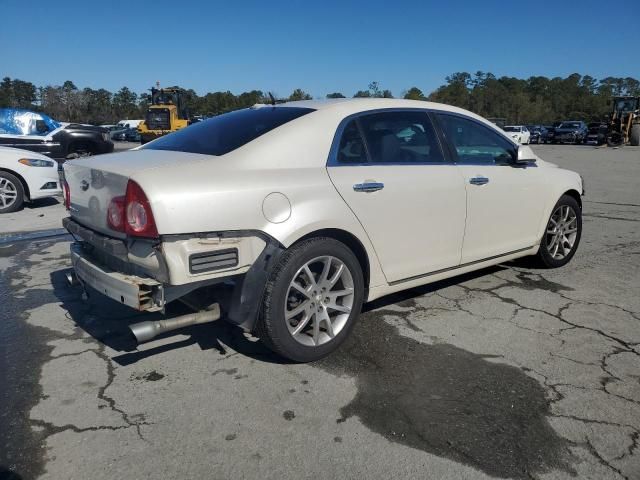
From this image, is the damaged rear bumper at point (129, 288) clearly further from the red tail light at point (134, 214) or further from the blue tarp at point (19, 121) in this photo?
the blue tarp at point (19, 121)

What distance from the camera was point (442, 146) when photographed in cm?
399

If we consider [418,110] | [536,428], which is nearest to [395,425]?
[536,428]

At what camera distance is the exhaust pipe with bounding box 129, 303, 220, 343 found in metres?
2.76

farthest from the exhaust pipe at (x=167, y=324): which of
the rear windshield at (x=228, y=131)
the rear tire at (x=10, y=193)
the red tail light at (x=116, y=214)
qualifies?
the rear tire at (x=10, y=193)

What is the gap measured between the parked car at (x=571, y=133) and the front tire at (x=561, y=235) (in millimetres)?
38283

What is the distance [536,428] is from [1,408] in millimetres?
2794

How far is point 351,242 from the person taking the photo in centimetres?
338

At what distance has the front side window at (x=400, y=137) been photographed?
3.60m

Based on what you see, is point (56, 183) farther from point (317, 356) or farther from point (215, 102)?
point (215, 102)

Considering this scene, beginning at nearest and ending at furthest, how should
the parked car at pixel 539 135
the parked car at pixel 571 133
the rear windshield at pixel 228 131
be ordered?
the rear windshield at pixel 228 131
the parked car at pixel 571 133
the parked car at pixel 539 135

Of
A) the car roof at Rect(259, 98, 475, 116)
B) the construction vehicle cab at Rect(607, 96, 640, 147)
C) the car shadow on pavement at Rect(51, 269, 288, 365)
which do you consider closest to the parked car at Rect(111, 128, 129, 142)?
the construction vehicle cab at Rect(607, 96, 640, 147)

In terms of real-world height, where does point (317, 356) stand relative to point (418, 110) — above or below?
below

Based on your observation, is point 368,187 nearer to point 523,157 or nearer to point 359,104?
point 359,104

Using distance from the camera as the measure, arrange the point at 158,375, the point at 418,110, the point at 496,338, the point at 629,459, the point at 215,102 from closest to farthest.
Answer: the point at 629,459
the point at 158,375
the point at 496,338
the point at 418,110
the point at 215,102
